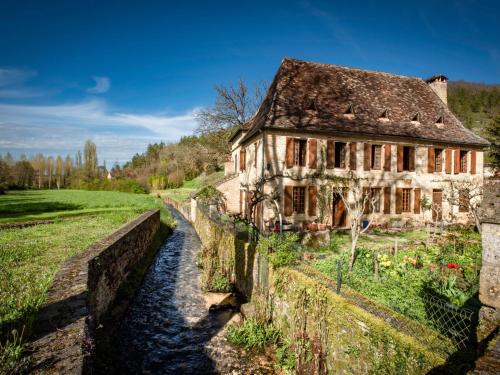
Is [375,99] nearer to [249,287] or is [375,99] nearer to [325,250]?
[325,250]

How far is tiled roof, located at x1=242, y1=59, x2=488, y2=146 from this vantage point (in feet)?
55.5

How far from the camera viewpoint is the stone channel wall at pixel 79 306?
3.80 metres

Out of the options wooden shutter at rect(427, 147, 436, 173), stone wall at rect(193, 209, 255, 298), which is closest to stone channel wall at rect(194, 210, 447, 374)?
stone wall at rect(193, 209, 255, 298)

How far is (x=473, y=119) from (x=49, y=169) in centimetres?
12855

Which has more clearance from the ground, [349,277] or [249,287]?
[349,277]

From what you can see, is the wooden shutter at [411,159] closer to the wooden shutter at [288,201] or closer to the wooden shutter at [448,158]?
the wooden shutter at [448,158]

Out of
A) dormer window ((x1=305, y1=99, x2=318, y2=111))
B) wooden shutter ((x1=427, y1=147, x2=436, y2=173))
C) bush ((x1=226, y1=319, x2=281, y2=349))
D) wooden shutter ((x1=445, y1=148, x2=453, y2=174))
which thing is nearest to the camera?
bush ((x1=226, y1=319, x2=281, y2=349))

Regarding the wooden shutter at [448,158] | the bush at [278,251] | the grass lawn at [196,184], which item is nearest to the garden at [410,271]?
the bush at [278,251]

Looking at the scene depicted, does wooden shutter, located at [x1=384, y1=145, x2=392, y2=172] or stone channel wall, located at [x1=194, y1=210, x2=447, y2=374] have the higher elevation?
wooden shutter, located at [x1=384, y1=145, x2=392, y2=172]

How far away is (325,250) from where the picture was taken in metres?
11.6

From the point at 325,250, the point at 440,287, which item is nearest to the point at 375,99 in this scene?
the point at 325,250

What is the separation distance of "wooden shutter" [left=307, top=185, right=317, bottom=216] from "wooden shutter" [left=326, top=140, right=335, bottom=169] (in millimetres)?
1772

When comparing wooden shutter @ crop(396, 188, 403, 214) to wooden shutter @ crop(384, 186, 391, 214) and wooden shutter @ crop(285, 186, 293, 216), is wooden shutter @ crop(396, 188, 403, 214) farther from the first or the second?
wooden shutter @ crop(285, 186, 293, 216)

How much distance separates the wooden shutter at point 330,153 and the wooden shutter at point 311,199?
1.77 metres
